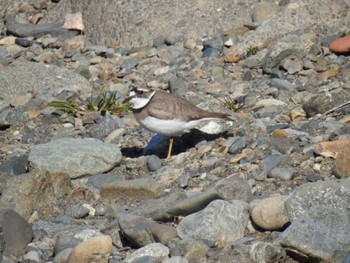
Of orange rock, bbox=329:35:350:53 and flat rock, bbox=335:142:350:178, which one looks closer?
flat rock, bbox=335:142:350:178

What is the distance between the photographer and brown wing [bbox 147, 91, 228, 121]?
31.1ft

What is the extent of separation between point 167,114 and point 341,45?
365cm

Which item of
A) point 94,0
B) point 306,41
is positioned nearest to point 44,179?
point 306,41

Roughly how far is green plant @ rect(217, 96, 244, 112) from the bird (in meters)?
1.07

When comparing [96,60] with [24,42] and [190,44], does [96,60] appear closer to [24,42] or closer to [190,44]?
[190,44]

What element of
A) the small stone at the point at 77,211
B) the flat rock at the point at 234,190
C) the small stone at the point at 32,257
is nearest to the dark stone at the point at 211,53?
the small stone at the point at 77,211

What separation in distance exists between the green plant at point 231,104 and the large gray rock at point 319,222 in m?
3.77

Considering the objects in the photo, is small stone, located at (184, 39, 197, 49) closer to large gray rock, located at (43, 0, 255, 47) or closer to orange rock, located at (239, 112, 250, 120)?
large gray rock, located at (43, 0, 255, 47)

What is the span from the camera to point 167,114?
948 centimetres

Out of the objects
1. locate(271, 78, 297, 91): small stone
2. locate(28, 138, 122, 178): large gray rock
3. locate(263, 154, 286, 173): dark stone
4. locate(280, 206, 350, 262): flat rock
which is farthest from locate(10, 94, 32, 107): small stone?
locate(280, 206, 350, 262): flat rock

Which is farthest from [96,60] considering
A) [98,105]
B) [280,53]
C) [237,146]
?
[237,146]

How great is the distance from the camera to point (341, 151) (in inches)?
325

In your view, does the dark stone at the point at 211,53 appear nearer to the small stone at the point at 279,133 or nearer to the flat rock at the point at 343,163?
the small stone at the point at 279,133

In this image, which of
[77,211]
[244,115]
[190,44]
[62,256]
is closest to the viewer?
[62,256]
